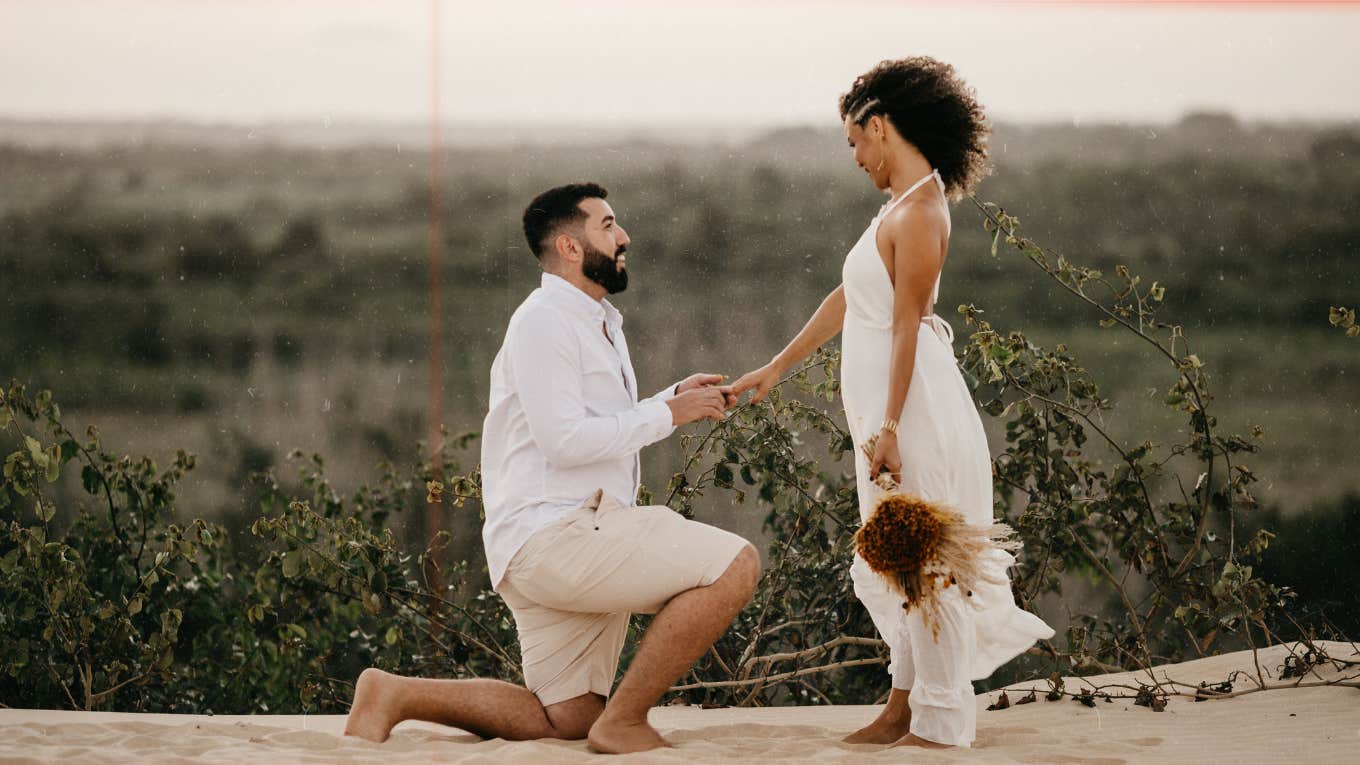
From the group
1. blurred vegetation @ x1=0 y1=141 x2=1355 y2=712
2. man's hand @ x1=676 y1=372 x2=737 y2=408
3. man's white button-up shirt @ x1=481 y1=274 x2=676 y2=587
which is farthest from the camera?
blurred vegetation @ x1=0 y1=141 x2=1355 y2=712

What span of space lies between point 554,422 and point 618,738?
2.80ft

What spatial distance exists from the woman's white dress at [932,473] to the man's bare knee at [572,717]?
2.90ft

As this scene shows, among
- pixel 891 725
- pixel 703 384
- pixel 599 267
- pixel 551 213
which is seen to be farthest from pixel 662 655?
pixel 551 213

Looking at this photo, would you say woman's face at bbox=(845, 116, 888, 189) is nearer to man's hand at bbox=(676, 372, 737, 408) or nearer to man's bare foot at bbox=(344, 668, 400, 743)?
man's hand at bbox=(676, 372, 737, 408)

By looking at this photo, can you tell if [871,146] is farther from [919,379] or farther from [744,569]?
[744,569]

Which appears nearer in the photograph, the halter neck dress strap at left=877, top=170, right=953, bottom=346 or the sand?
the sand

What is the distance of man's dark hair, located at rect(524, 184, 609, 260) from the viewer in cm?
421

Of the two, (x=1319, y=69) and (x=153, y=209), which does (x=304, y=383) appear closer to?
(x=153, y=209)

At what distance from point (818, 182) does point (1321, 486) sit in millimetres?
5902

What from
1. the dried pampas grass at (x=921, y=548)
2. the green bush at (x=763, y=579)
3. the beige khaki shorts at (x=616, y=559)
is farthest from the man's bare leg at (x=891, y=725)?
the green bush at (x=763, y=579)

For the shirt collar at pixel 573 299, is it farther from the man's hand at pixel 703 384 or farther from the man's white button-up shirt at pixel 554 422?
the man's hand at pixel 703 384

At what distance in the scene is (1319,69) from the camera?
43.4ft

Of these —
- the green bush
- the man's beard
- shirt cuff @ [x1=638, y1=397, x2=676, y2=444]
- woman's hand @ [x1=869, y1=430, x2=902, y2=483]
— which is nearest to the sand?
the green bush

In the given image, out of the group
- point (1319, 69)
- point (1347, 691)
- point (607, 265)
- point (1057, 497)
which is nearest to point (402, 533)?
point (1057, 497)
